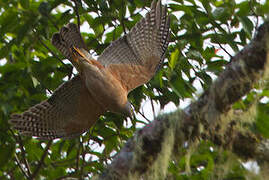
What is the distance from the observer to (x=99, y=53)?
395 centimetres

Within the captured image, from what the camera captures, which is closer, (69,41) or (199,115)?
(199,115)

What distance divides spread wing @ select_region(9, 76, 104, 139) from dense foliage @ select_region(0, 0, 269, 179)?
0.11m

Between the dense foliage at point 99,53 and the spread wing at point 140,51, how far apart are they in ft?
0.44

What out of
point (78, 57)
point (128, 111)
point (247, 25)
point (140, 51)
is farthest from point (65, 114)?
point (247, 25)

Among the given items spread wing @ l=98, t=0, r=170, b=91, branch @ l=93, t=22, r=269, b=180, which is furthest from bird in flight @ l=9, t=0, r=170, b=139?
branch @ l=93, t=22, r=269, b=180

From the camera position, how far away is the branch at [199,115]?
2.05 m

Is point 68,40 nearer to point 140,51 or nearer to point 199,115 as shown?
point 140,51

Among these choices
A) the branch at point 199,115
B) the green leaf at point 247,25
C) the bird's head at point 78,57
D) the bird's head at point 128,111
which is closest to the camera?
the branch at point 199,115

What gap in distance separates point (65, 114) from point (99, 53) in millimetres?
715

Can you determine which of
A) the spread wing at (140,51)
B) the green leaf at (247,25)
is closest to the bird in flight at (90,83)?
the spread wing at (140,51)

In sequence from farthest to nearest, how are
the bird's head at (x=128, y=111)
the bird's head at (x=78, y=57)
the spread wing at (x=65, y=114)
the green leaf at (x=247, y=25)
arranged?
the bird's head at (x=78, y=57), the spread wing at (x=65, y=114), the bird's head at (x=128, y=111), the green leaf at (x=247, y=25)

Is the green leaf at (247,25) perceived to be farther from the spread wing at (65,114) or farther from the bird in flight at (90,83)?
the spread wing at (65,114)

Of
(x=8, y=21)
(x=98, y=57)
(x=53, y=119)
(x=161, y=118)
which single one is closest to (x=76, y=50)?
(x=98, y=57)

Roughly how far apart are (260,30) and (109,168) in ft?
3.51
